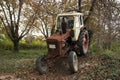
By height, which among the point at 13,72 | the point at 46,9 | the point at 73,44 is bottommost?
the point at 13,72

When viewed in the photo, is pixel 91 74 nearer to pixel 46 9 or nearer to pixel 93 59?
pixel 93 59

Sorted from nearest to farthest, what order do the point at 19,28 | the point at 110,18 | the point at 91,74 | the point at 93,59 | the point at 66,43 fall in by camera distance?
the point at 91,74, the point at 66,43, the point at 93,59, the point at 110,18, the point at 19,28

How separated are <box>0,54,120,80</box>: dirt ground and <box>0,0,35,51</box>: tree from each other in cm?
1090

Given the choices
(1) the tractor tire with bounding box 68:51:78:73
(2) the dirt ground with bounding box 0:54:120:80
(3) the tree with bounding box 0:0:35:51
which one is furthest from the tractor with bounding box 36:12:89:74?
(3) the tree with bounding box 0:0:35:51

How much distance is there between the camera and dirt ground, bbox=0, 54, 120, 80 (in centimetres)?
1096

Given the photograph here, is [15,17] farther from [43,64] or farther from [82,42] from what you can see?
[43,64]

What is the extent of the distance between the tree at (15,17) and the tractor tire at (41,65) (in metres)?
11.2

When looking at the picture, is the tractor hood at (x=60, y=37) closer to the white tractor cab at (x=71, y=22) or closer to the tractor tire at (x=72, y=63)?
the white tractor cab at (x=71, y=22)

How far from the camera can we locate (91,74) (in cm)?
1112

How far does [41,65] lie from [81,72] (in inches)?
66.9

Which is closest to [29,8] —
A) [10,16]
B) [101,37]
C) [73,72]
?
[10,16]

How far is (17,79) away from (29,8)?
12369 millimetres

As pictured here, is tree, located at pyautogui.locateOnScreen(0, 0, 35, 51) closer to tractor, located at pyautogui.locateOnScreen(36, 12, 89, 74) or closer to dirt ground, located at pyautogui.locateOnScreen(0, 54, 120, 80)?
tractor, located at pyautogui.locateOnScreen(36, 12, 89, 74)

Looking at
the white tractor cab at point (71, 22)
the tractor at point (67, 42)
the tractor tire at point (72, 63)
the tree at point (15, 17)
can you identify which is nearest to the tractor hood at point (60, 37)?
the tractor at point (67, 42)
